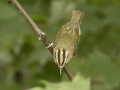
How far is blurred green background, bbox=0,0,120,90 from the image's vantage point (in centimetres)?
294

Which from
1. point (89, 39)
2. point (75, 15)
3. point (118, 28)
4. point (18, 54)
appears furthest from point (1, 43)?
point (75, 15)

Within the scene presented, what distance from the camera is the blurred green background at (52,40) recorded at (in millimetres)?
2941

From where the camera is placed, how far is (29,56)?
146 inches

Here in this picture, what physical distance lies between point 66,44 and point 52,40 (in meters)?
1.49

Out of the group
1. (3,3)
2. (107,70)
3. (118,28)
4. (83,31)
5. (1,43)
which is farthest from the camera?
→ (1,43)

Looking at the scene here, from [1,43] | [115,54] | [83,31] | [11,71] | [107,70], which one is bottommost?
[107,70]

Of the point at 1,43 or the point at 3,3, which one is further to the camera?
the point at 1,43

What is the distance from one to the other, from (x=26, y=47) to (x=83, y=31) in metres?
0.74

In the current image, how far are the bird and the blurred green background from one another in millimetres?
1063

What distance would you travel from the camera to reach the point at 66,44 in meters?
1.59

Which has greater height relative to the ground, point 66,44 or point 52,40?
point 52,40

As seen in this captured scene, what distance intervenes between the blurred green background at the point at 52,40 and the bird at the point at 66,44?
1063 mm

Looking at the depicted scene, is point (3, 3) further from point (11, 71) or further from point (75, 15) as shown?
point (75, 15)

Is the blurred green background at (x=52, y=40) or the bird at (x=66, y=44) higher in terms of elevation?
the blurred green background at (x=52, y=40)
